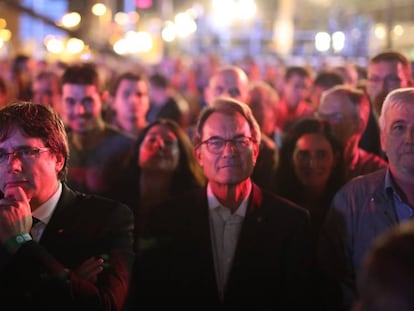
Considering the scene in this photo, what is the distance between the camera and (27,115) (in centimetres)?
319

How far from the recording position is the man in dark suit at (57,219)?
2822 mm

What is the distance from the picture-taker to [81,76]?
632 cm

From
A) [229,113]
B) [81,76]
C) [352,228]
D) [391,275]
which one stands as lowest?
[352,228]

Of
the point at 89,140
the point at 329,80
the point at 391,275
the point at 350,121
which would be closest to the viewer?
the point at 391,275

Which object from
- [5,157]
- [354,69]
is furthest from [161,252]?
[354,69]

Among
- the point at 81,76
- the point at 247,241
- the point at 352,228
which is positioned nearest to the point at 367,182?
the point at 352,228

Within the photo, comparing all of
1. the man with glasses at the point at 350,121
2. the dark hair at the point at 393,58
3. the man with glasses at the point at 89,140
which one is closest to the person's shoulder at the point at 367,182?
the man with glasses at the point at 350,121

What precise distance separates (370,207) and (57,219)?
167cm

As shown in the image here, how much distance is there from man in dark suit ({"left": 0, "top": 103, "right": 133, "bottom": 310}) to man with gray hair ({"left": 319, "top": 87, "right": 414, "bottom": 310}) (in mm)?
1188

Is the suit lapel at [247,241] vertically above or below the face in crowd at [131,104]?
below

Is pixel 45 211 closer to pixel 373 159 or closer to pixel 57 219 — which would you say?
pixel 57 219

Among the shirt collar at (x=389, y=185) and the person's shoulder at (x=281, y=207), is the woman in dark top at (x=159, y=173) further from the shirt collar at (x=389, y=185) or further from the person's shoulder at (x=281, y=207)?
the shirt collar at (x=389, y=185)

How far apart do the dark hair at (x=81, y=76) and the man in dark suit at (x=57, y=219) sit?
299 cm

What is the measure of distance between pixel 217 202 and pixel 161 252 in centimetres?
42
